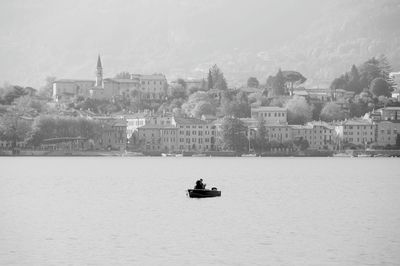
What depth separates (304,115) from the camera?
159 metres

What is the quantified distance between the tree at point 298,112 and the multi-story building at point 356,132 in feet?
34.9

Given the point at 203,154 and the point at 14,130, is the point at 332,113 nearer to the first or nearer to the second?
the point at 203,154

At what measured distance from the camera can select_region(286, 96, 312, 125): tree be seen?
157 m

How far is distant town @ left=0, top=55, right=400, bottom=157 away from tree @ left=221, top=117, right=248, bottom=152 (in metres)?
0.12

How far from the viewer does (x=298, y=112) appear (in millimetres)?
158250

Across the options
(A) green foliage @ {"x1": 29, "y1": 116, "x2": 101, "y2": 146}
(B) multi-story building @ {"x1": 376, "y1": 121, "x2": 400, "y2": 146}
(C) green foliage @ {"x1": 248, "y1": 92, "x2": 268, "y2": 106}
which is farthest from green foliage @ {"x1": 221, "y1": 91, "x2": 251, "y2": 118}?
(A) green foliage @ {"x1": 29, "y1": 116, "x2": 101, "y2": 146}

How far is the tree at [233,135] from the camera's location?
447 ft

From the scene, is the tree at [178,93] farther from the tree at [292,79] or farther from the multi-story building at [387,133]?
the multi-story building at [387,133]
